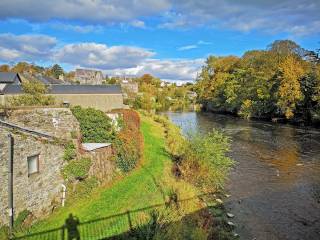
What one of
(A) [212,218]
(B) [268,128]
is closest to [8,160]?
(A) [212,218]

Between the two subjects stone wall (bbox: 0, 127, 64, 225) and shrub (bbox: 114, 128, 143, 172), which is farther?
shrub (bbox: 114, 128, 143, 172)

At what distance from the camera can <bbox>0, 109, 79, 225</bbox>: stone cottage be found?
11.8 meters

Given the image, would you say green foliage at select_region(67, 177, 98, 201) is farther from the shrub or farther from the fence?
the shrub

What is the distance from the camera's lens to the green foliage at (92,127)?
20547mm

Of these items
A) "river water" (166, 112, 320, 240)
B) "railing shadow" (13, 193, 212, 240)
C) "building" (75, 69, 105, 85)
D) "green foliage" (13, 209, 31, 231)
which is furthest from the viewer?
"building" (75, 69, 105, 85)

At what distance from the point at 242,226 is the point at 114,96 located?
19.5 m

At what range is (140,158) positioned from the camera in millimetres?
22125

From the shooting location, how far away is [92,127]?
20750 mm

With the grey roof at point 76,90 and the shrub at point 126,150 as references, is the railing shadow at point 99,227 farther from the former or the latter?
the grey roof at point 76,90

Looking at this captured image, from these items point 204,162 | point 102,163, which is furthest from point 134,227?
point 204,162

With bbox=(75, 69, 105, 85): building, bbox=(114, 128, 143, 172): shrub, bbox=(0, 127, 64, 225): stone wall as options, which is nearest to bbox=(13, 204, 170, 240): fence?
bbox=(0, 127, 64, 225): stone wall

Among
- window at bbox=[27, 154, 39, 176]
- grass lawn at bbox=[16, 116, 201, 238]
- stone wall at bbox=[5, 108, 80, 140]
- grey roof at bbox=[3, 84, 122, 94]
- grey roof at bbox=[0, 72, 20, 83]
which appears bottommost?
grass lawn at bbox=[16, 116, 201, 238]

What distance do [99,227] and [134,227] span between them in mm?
1299

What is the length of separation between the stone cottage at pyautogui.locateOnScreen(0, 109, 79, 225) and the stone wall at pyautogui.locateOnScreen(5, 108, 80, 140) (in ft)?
0.14
